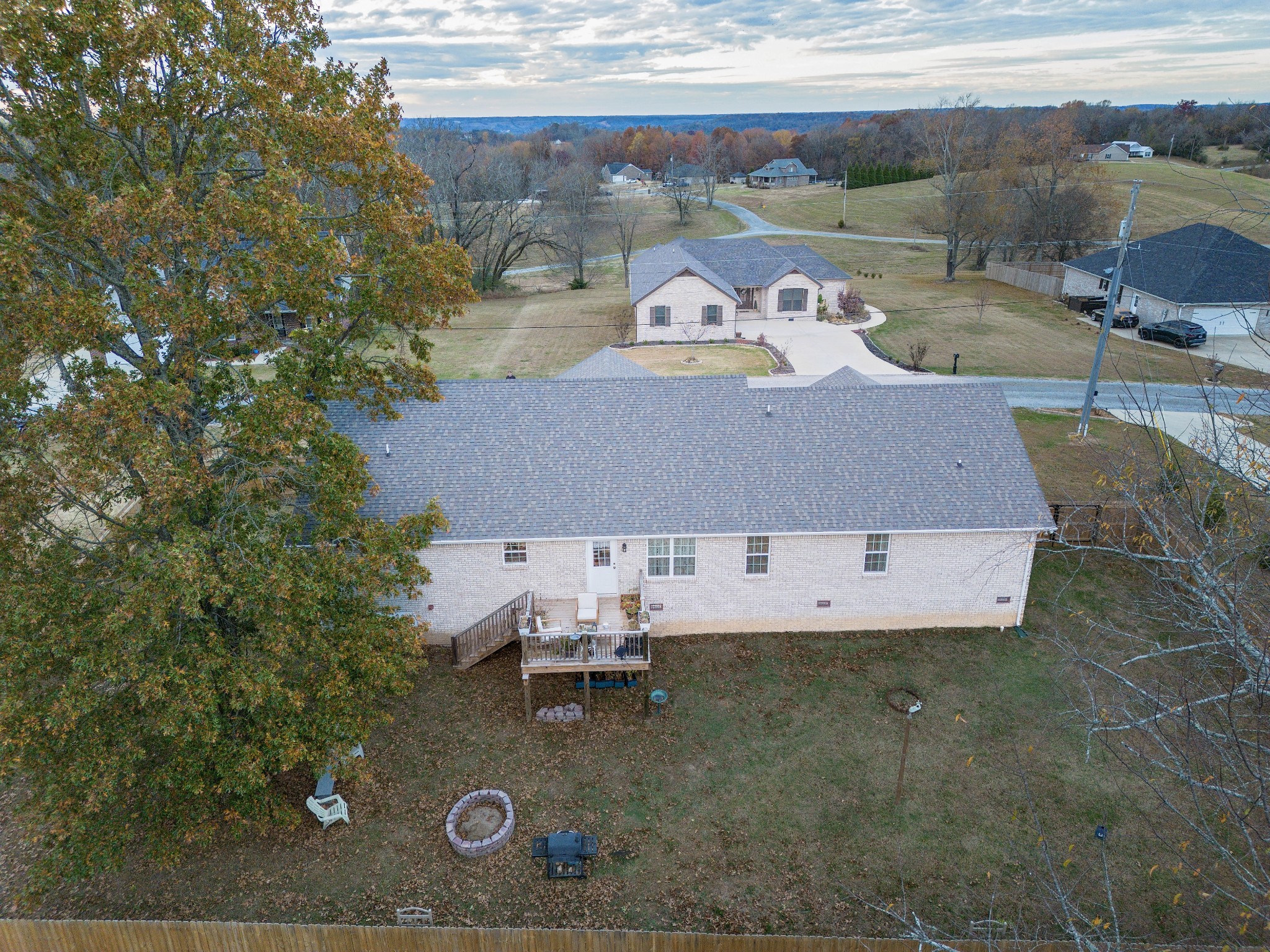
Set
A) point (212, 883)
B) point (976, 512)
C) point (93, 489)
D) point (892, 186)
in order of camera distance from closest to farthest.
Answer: point (93, 489) → point (212, 883) → point (976, 512) → point (892, 186)

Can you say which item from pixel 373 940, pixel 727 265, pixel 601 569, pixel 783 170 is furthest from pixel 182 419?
pixel 783 170

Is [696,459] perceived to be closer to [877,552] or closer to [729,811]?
[877,552]

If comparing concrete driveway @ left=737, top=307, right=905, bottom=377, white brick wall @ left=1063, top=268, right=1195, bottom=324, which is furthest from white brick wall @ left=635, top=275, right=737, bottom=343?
white brick wall @ left=1063, top=268, right=1195, bottom=324

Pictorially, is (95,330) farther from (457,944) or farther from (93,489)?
(457,944)

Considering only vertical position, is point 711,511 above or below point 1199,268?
below

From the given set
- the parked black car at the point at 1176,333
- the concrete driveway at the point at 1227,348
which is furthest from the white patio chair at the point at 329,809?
the parked black car at the point at 1176,333

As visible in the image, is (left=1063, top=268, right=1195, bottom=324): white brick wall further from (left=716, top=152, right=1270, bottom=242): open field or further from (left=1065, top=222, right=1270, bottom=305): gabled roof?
(left=716, top=152, right=1270, bottom=242): open field

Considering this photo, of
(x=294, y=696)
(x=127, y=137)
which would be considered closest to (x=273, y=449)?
(x=294, y=696)
